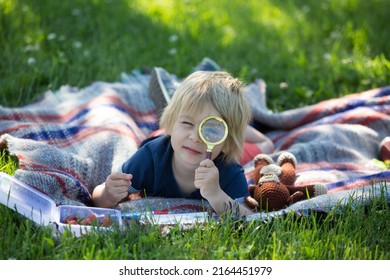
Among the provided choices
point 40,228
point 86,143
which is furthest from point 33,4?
point 40,228

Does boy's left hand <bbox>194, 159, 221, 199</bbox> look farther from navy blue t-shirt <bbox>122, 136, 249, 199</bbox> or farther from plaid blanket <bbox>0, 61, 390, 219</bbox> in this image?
navy blue t-shirt <bbox>122, 136, 249, 199</bbox>

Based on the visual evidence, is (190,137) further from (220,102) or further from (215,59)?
(215,59)

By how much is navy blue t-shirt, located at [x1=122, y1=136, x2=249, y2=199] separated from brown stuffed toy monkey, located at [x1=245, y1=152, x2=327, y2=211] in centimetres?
10

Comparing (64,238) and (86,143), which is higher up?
(86,143)

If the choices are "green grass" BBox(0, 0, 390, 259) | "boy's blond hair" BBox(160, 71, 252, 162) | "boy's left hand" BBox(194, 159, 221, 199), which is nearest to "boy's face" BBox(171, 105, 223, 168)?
"boy's blond hair" BBox(160, 71, 252, 162)

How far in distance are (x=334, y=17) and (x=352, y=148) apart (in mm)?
2783

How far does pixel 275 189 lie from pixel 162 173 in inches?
23.9

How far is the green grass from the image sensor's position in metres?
2.81

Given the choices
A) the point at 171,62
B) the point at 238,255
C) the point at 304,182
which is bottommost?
the point at 238,255

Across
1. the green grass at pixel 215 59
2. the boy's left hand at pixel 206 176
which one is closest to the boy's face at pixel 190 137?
the boy's left hand at pixel 206 176

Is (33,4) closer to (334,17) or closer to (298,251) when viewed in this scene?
(334,17)

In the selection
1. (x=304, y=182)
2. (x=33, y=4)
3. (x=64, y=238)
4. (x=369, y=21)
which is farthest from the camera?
(x=369, y=21)

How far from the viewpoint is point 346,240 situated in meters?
2.91

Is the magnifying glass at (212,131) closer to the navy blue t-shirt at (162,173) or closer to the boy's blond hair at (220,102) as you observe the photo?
the boy's blond hair at (220,102)
